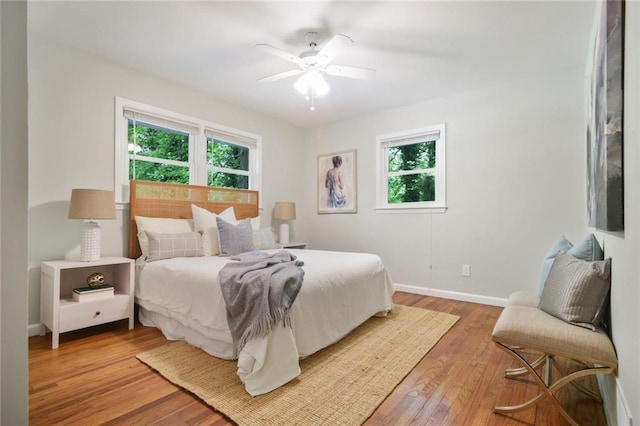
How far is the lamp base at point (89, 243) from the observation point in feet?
8.32

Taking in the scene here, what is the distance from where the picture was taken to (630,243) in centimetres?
112

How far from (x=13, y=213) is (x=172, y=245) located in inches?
88.7

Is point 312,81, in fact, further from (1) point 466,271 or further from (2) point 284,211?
(1) point 466,271

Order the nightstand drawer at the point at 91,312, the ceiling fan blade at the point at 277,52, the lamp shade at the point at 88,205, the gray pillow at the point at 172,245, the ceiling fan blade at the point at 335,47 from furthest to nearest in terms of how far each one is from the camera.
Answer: the gray pillow at the point at 172,245, the lamp shade at the point at 88,205, the nightstand drawer at the point at 91,312, the ceiling fan blade at the point at 277,52, the ceiling fan blade at the point at 335,47

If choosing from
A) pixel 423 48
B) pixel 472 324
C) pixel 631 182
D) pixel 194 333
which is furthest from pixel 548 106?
pixel 194 333

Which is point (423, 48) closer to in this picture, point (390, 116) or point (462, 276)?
point (390, 116)

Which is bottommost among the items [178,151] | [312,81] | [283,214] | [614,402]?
[614,402]

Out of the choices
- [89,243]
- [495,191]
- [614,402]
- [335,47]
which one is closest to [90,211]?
[89,243]

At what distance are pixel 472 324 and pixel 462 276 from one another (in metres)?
0.93

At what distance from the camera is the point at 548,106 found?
320cm

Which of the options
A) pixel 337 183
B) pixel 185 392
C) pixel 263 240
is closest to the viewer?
pixel 185 392

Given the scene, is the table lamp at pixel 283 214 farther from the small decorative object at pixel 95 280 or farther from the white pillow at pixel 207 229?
the small decorative object at pixel 95 280

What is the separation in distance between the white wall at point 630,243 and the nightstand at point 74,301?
3206 millimetres

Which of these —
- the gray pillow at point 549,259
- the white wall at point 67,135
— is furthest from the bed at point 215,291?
the gray pillow at point 549,259
